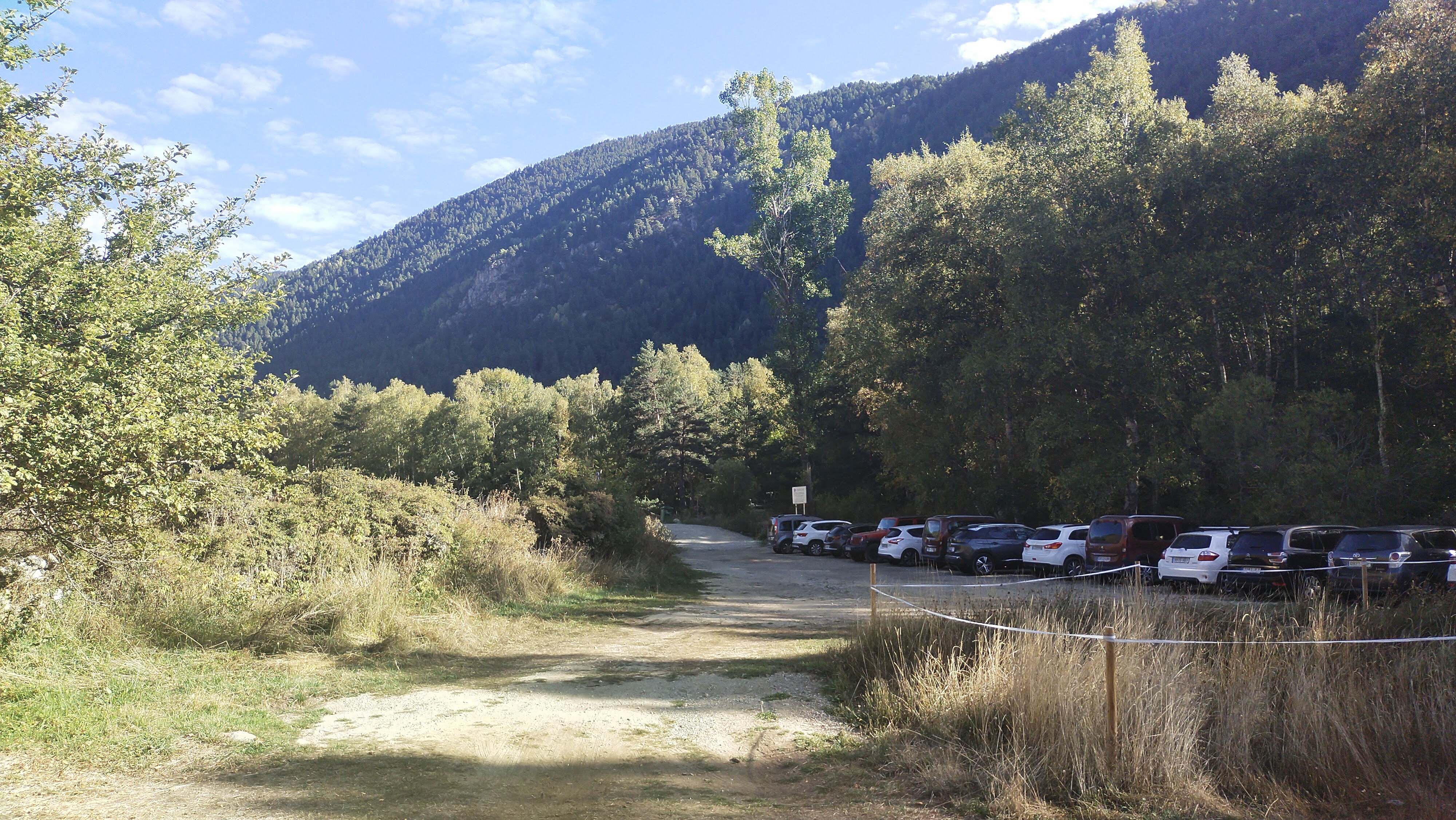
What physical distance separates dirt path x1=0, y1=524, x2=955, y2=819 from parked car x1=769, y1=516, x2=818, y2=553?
28617 mm

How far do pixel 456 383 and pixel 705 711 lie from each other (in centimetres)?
8703

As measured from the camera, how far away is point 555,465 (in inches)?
922

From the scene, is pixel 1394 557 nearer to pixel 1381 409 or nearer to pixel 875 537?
pixel 1381 409

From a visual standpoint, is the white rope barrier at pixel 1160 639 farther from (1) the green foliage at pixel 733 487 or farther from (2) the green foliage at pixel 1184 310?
(1) the green foliage at pixel 733 487

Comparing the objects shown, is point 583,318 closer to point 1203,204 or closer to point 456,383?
point 456,383

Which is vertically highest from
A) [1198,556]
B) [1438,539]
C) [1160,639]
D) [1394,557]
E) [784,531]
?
[1160,639]

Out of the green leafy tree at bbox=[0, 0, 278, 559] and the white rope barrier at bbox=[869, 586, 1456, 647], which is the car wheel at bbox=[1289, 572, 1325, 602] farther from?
the green leafy tree at bbox=[0, 0, 278, 559]

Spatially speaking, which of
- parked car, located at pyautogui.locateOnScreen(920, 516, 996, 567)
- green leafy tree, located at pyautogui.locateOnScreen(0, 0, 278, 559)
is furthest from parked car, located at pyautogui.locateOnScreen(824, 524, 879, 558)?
green leafy tree, located at pyautogui.locateOnScreen(0, 0, 278, 559)

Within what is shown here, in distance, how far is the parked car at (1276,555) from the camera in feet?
49.2

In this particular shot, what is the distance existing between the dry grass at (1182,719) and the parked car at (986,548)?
1582 cm

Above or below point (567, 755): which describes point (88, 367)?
above

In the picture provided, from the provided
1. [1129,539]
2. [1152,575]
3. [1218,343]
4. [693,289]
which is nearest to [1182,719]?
[1152,575]

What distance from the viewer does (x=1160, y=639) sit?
6.43 metres

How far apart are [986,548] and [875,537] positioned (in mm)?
7972
